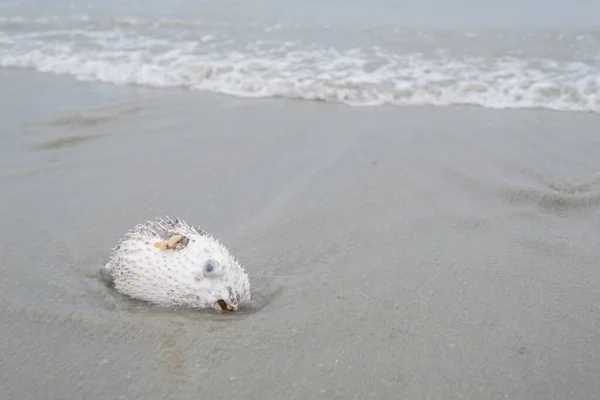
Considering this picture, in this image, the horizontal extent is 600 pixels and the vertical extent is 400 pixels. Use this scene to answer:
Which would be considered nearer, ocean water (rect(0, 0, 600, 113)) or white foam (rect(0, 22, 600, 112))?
white foam (rect(0, 22, 600, 112))

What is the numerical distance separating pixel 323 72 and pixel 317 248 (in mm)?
4005

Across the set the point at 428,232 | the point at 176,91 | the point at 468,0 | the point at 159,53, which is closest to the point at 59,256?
the point at 428,232

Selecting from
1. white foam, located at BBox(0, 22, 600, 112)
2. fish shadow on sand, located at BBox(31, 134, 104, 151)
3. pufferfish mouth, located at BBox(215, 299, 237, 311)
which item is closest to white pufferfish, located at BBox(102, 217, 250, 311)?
pufferfish mouth, located at BBox(215, 299, 237, 311)

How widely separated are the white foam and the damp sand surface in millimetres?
446

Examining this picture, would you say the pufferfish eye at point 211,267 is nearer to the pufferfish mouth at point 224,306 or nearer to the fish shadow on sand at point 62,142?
the pufferfish mouth at point 224,306

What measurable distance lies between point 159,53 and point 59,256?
536 cm

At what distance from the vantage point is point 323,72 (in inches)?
271

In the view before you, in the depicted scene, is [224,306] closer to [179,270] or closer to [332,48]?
[179,270]

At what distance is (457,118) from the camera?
5.43 metres

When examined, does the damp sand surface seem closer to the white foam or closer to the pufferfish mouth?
the pufferfish mouth

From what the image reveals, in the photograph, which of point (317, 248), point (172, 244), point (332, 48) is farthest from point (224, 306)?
point (332, 48)

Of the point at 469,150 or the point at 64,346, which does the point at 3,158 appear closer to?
the point at 64,346

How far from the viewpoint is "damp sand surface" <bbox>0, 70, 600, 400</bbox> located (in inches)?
89.3

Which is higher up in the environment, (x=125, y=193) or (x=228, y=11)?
(x=228, y=11)
